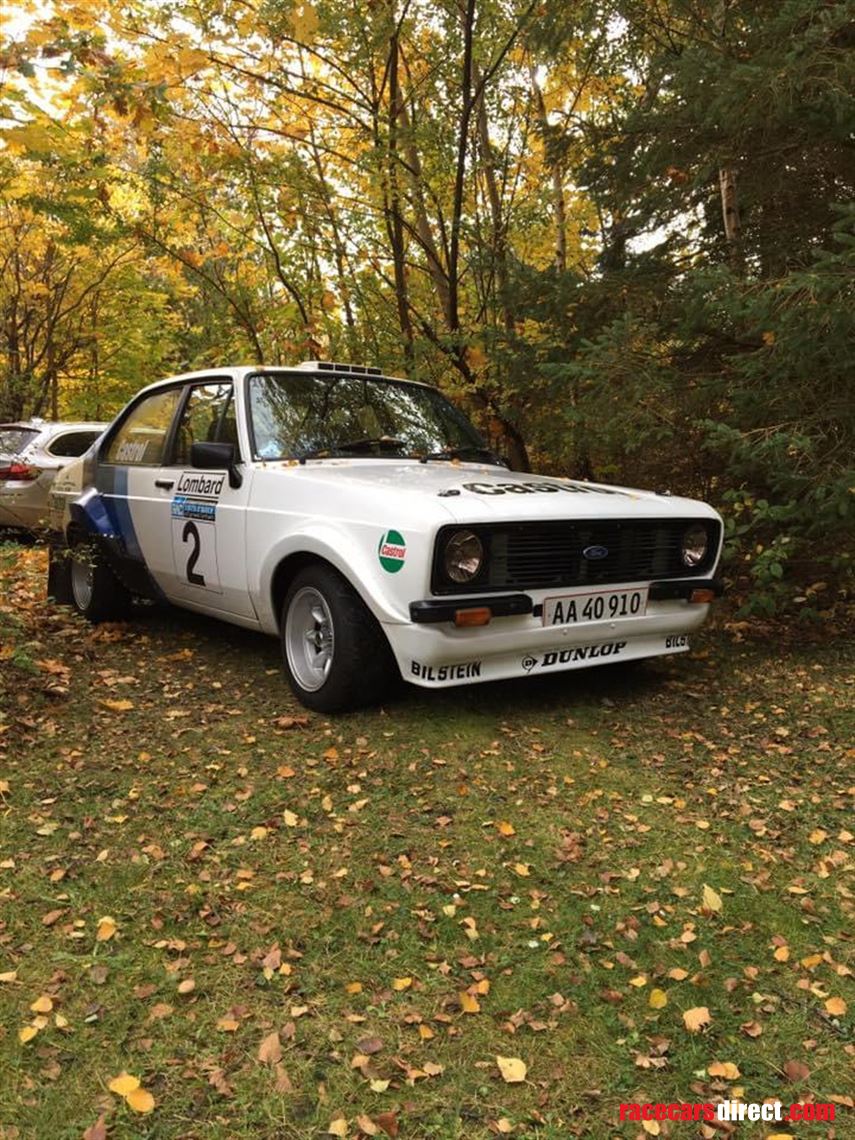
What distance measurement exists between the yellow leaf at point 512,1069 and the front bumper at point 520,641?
189 centimetres

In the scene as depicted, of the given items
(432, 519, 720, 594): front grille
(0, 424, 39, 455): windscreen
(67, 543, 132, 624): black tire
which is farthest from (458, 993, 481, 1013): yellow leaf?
(0, 424, 39, 455): windscreen

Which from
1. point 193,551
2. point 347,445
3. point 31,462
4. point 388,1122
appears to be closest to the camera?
point 388,1122

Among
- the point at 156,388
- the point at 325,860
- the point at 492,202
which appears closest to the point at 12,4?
the point at 156,388

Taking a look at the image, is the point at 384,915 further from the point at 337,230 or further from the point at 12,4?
the point at 337,230

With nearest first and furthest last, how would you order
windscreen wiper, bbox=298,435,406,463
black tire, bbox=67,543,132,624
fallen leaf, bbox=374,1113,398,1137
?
fallen leaf, bbox=374,1113,398,1137 < windscreen wiper, bbox=298,435,406,463 < black tire, bbox=67,543,132,624

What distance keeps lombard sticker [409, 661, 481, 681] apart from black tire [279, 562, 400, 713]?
0.31 meters

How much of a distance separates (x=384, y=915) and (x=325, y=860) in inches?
15.8

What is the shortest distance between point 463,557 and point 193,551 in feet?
7.29

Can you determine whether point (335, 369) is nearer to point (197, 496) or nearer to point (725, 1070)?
point (197, 496)

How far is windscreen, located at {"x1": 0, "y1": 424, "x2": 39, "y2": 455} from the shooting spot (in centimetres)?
1059

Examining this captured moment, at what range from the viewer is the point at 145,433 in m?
6.07

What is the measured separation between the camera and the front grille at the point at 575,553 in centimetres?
389

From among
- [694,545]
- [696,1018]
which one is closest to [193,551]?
[694,545]

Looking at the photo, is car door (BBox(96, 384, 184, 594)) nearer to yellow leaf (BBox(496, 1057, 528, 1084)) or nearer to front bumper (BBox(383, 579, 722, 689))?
front bumper (BBox(383, 579, 722, 689))
